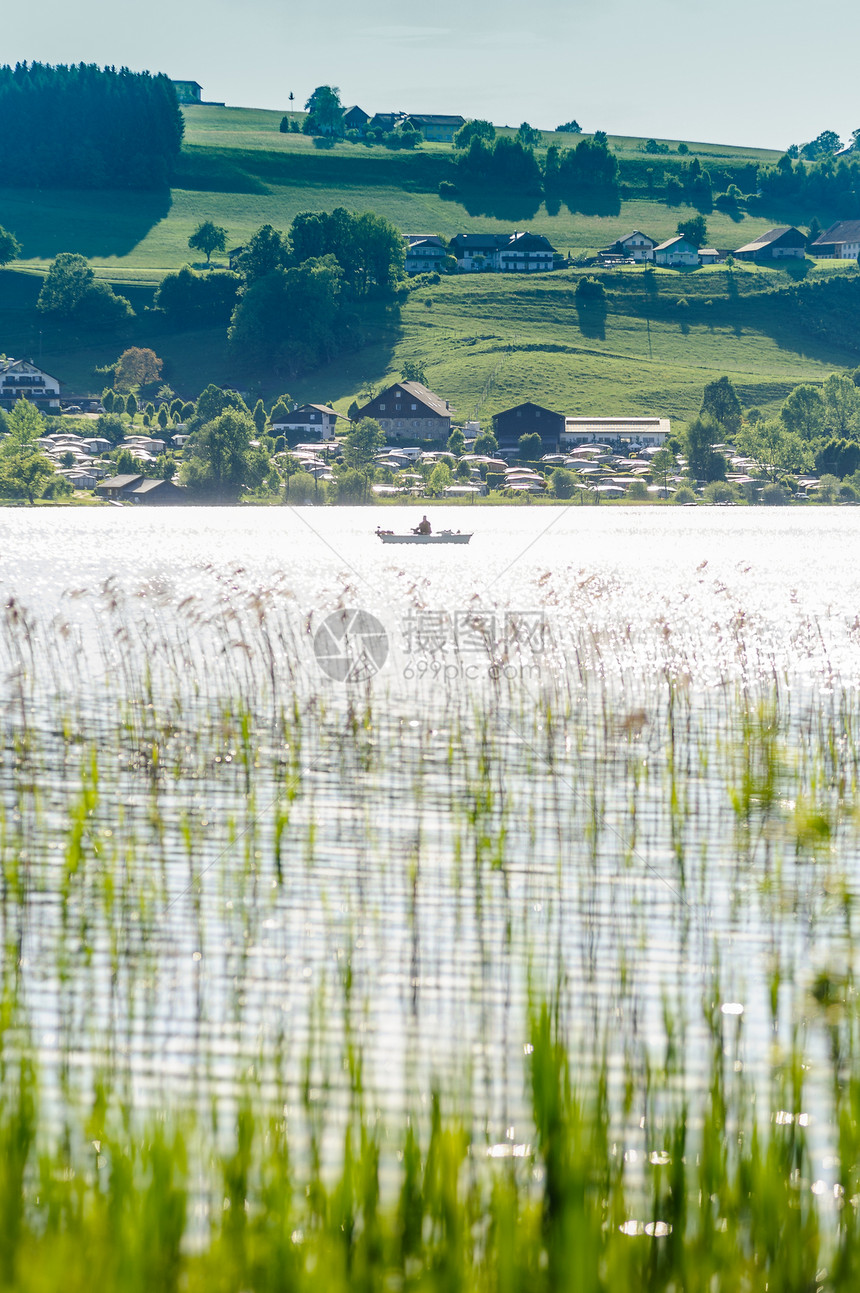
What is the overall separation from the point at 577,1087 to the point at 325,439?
583 ft

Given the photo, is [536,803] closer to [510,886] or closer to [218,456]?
[510,886]

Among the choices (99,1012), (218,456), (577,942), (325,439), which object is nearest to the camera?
(99,1012)

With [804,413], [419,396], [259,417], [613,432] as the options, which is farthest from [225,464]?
[804,413]

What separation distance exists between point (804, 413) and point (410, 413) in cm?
5668

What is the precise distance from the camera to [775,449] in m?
167

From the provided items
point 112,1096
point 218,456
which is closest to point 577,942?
point 112,1096

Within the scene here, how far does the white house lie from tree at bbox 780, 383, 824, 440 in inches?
676

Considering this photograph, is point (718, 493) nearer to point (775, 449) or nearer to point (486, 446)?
point (775, 449)

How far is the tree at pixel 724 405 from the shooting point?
17925 centimetres

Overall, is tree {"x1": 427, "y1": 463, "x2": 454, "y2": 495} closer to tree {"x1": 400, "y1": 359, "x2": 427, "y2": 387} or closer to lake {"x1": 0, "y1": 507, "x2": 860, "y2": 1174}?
tree {"x1": 400, "y1": 359, "x2": 427, "y2": 387}

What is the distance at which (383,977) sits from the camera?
37.8 ft

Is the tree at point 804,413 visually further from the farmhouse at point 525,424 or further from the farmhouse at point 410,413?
the farmhouse at point 410,413

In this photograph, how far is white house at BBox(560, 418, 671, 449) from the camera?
176375mm

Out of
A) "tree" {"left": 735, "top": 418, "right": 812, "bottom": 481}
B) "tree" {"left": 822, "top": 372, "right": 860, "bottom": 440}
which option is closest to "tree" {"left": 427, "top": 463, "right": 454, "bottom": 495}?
"tree" {"left": 735, "top": 418, "right": 812, "bottom": 481}
